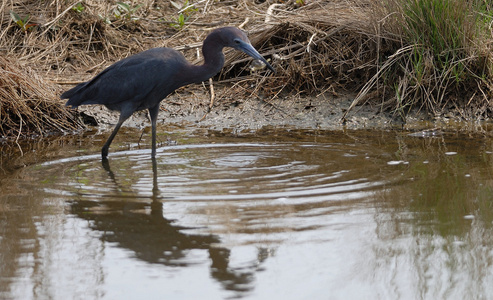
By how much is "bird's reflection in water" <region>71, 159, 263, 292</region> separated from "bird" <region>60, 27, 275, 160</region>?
4.85 feet

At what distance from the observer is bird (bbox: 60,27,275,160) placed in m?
5.48

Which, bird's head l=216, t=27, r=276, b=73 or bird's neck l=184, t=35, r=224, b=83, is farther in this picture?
bird's neck l=184, t=35, r=224, b=83

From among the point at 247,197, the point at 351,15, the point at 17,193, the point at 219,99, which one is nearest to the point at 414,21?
the point at 351,15

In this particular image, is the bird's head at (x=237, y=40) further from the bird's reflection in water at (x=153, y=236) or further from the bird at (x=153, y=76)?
the bird's reflection in water at (x=153, y=236)

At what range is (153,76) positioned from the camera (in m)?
5.59

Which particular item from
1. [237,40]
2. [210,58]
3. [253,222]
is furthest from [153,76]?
[253,222]

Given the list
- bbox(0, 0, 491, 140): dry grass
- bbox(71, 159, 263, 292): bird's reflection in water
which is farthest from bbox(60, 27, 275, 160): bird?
bbox(71, 159, 263, 292): bird's reflection in water

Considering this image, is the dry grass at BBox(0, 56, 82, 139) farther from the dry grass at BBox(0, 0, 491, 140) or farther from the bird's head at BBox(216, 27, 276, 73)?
the bird's head at BBox(216, 27, 276, 73)

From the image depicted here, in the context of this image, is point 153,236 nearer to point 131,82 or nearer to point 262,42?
point 131,82

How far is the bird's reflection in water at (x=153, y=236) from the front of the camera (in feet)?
9.98

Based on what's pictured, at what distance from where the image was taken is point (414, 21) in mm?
6477

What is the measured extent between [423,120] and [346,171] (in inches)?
86.7

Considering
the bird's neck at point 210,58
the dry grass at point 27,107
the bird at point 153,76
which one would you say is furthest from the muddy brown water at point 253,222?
the dry grass at point 27,107

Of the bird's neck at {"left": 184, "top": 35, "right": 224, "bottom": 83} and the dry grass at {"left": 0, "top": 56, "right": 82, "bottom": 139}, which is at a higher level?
the bird's neck at {"left": 184, "top": 35, "right": 224, "bottom": 83}
